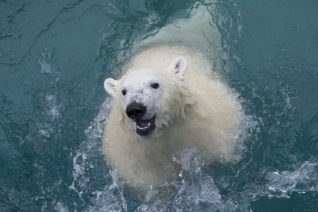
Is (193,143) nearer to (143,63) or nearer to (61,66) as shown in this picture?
(143,63)

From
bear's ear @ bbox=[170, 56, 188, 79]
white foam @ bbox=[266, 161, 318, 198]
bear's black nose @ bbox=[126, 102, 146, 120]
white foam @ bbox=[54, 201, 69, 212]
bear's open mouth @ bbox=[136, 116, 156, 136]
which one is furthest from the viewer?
white foam @ bbox=[54, 201, 69, 212]

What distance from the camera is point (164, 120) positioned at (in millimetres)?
5914

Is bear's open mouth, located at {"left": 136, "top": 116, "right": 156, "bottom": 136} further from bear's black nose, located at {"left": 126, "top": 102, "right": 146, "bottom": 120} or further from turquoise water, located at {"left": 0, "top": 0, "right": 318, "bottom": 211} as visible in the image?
turquoise water, located at {"left": 0, "top": 0, "right": 318, "bottom": 211}

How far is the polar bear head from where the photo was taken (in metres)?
5.61

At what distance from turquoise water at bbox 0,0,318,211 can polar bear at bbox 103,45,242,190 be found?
1.03 feet

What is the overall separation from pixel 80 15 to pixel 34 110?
1696mm

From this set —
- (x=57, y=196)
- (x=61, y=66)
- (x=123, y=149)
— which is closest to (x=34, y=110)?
(x=61, y=66)

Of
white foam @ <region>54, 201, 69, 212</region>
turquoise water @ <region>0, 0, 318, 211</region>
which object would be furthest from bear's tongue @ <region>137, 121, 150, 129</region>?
white foam @ <region>54, 201, 69, 212</region>

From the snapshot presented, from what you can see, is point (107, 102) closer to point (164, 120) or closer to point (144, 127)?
point (164, 120)

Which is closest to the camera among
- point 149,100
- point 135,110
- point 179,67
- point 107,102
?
point 135,110

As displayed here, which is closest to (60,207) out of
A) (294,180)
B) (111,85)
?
(111,85)

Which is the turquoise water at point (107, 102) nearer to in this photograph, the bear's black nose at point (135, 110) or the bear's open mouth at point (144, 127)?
the bear's open mouth at point (144, 127)

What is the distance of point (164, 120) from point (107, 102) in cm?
223

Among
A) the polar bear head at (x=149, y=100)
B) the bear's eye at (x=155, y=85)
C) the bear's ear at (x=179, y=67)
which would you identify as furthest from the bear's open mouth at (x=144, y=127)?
the bear's ear at (x=179, y=67)
